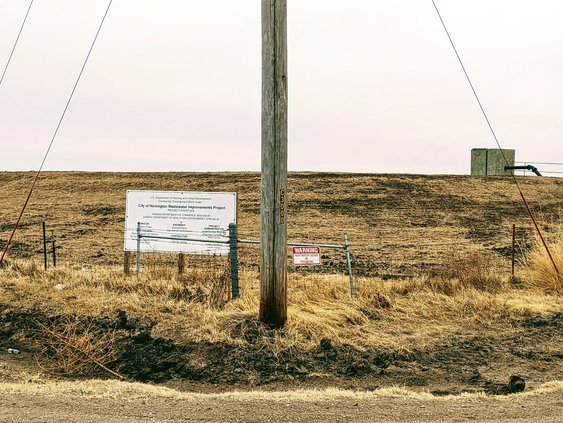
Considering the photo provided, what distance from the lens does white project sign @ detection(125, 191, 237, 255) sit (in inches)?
540

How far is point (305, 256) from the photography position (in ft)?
37.1

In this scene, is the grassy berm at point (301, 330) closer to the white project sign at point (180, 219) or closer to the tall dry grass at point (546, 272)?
the tall dry grass at point (546, 272)

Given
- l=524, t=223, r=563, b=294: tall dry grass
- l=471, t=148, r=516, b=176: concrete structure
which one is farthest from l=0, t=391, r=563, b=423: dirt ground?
l=471, t=148, r=516, b=176: concrete structure

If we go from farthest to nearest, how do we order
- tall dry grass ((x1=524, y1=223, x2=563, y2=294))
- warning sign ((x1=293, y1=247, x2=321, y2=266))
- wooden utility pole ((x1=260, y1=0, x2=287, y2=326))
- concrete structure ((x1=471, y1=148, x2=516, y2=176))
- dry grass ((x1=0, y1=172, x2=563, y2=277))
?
1. concrete structure ((x1=471, y1=148, x2=516, y2=176))
2. dry grass ((x1=0, y1=172, x2=563, y2=277))
3. tall dry grass ((x1=524, y1=223, x2=563, y2=294))
4. warning sign ((x1=293, y1=247, x2=321, y2=266))
5. wooden utility pole ((x1=260, y1=0, x2=287, y2=326))

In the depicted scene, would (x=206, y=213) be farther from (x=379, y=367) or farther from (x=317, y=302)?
(x=379, y=367)

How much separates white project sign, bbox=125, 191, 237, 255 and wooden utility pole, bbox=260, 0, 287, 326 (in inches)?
152

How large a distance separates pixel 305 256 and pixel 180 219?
3.71 meters

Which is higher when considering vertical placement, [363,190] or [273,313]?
[363,190]

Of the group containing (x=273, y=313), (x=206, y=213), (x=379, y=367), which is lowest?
(x=379, y=367)

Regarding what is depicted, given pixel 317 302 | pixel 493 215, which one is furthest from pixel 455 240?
pixel 317 302

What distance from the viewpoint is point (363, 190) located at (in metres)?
32.9

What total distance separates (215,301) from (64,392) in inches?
151

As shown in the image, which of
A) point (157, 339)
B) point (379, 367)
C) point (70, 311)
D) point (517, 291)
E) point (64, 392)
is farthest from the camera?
point (517, 291)

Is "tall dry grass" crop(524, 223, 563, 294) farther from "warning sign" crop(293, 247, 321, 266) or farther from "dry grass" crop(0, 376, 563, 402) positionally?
"dry grass" crop(0, 376, 563, 402)
